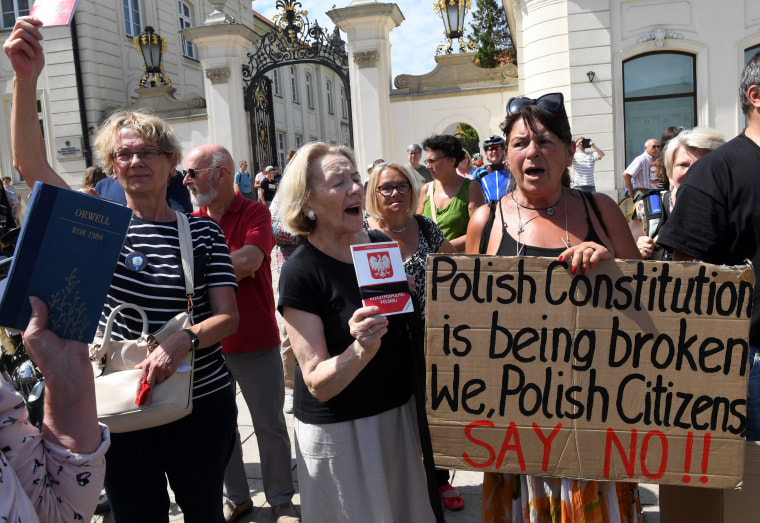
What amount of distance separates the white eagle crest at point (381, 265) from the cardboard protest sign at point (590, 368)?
164 mm

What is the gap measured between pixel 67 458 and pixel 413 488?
1287 mm

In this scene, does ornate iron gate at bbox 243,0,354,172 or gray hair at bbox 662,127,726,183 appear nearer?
gray hair at bbox 662,127,726,183

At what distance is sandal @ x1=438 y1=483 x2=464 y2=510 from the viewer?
10.7 feet

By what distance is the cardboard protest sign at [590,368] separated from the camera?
5.90 ft

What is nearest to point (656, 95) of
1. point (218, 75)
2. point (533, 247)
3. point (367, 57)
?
point (367, 57)

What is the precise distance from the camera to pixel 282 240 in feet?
14.3

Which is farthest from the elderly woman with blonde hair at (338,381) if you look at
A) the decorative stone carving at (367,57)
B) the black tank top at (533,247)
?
the decorative stone carving at (367,57)

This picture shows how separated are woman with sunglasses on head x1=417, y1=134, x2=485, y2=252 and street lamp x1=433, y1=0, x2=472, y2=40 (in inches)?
407

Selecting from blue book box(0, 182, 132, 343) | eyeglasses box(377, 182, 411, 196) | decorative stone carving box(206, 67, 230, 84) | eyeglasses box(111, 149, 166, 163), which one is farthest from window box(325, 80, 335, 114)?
blue book box(0, 182, 132, 343)

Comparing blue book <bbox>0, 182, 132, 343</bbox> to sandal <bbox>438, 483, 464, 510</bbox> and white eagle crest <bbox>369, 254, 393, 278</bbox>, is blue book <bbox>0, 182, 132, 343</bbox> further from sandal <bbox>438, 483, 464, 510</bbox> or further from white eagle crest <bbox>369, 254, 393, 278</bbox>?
sandal <bbox>438, 483, 464, 510</bbox>

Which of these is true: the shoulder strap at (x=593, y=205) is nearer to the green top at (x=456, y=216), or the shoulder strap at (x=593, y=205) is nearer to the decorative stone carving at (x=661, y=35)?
the green top at (x=456, y=216)

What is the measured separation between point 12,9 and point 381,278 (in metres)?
22.9

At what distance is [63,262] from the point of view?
1429mm

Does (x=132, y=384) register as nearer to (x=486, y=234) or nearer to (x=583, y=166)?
(x=486, y=234)
